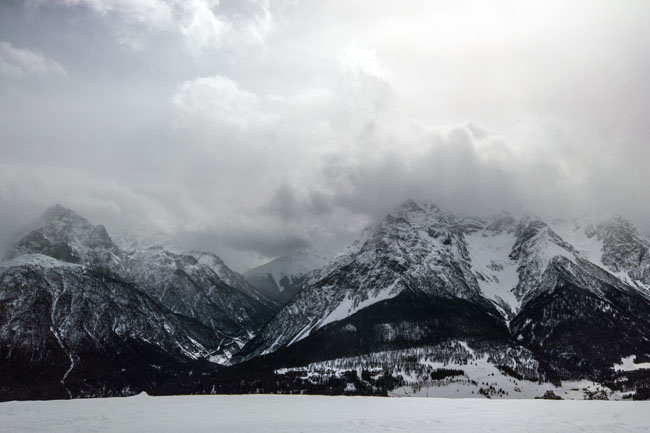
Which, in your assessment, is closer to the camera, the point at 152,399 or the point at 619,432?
the point at 619,432

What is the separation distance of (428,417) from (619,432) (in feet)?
44.9

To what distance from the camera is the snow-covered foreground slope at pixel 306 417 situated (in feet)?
116

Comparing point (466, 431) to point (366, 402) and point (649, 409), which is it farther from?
point (649, 409)

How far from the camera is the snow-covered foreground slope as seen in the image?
116 ft

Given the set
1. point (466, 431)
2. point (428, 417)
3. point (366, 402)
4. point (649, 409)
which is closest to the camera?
point (466, 431)

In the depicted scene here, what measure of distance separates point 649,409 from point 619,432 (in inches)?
669

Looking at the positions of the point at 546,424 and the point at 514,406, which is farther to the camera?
the point at 514,406

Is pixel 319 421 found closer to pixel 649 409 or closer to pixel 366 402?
pixel 366 402

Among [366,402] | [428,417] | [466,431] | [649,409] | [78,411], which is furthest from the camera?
[366,402]

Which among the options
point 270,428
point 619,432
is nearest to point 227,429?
point 270,428

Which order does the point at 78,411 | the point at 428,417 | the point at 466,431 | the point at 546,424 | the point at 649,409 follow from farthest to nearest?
the point at 649,409 < the point at 78,411 < the point at 428,417 < the point at 546,424 < the point at 466,431

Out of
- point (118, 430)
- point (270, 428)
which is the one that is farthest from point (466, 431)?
point (118, 430)

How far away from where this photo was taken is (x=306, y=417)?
39500mm

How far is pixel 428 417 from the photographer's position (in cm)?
3950
